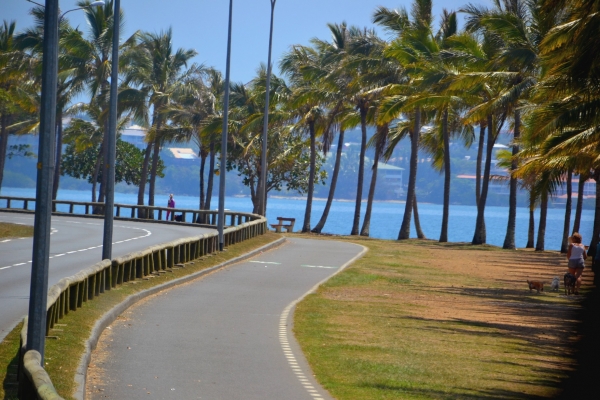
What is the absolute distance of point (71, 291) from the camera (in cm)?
1402

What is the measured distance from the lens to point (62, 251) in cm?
2630

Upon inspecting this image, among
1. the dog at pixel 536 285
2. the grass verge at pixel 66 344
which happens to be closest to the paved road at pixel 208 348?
the grass verge at pixel 66 344

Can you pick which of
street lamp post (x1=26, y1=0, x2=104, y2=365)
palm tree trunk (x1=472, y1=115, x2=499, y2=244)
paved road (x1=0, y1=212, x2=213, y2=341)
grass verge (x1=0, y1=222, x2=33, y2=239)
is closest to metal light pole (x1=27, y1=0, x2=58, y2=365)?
street lamp post (x1=26, y1=0, x2=104, y2=365)

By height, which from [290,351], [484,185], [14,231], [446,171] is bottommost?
[14,231]

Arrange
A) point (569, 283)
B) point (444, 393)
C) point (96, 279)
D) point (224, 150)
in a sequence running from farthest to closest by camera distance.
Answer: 1. point (224, 150)
2. point (569, 283)
3. point (96, 279)
4. point (444, 393)

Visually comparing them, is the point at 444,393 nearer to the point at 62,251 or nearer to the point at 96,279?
the point at 96,279

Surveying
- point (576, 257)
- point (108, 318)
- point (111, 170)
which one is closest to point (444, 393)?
point (108, 318)

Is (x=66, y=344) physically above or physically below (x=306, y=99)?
below

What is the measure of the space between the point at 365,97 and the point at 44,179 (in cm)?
3869

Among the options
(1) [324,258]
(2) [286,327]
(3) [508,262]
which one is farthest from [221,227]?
(2) [286,327]

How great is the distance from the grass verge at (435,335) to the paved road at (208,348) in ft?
1.49

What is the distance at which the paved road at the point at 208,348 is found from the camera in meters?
9.93

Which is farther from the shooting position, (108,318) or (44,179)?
(108,318)

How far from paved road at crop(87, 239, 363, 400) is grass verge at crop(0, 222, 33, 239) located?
1361 cm
